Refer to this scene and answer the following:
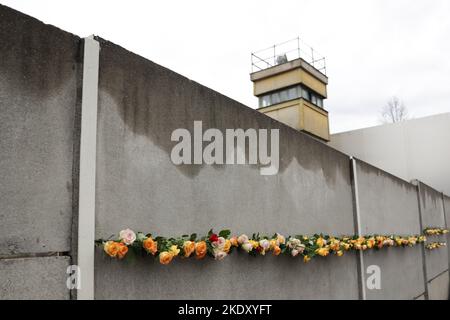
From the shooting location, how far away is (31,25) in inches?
79.3

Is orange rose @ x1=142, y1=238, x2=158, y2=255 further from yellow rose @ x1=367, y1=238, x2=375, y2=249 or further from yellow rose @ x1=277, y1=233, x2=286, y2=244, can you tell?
yellow rose @ x1=367, y1=238, x2=375, y2=249

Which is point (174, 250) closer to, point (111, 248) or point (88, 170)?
point (111, 248)

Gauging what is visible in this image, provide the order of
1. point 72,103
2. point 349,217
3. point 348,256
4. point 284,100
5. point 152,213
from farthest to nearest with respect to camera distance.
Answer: point 284,100 < point 349,217 < point 348,256 < point 152,213 < point 72,103

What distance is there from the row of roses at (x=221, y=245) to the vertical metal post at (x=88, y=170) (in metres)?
0.11

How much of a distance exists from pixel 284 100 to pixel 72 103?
47.0 ft

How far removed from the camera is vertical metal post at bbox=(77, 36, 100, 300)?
6.67 feet

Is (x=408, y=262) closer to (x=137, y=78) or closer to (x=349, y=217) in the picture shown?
(x=349, y=217)

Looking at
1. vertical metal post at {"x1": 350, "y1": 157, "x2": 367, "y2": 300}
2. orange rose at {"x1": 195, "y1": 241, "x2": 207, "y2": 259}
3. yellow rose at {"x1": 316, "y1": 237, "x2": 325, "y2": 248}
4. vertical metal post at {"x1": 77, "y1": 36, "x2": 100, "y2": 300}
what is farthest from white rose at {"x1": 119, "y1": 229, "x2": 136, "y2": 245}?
vertical metal post at {"x1": 350, "y1": 157, "x2": 367, "y2": 300}

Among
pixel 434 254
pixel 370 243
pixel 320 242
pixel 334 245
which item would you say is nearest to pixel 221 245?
pixel 320 242

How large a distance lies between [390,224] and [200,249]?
205 inches

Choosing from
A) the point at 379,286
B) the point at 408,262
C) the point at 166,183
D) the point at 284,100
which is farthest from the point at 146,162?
the point at 284,100

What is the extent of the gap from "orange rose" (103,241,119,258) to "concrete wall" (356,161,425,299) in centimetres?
413

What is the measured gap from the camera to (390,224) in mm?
6871

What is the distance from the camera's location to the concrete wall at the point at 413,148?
13.8m
